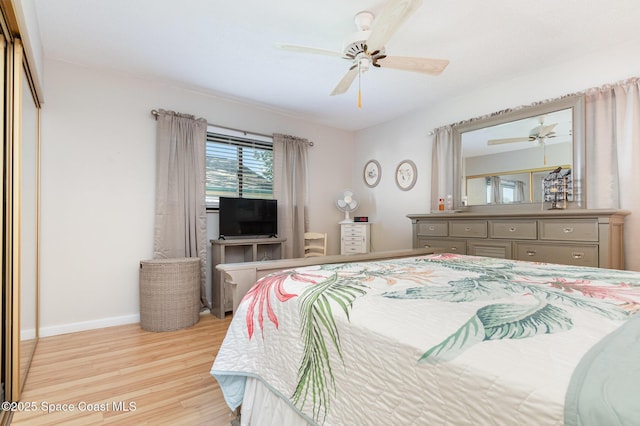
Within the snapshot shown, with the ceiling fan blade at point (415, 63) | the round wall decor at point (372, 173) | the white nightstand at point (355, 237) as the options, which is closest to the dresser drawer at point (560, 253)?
the ceiling fan blade at point (415, 63)

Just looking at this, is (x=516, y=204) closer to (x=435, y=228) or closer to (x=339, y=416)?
(x=435, y=228)

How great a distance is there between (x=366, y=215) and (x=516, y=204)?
7.17 feet

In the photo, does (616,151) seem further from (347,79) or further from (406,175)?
(347,79)

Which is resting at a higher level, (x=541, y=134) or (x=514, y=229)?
(x=541, y=134)

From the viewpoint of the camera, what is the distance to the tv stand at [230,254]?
334cm

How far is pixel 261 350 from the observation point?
1.25 metres

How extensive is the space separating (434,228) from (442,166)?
33.1 inches

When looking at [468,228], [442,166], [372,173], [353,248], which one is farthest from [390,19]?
[353,248]

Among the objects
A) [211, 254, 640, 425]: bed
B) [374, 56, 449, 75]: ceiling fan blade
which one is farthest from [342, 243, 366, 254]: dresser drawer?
[211, 254, 640, 425]: bed

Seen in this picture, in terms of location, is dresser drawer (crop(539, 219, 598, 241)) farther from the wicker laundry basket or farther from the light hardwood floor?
the wicker laundry basket

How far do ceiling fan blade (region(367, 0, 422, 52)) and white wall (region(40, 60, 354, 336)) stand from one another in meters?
Answer: 2.44

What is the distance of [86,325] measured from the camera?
2.96 meters

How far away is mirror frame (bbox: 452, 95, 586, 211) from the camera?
285 centimetres

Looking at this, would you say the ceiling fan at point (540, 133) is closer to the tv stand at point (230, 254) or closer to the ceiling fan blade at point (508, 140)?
the ceiling fan blade at point (508, 140)
